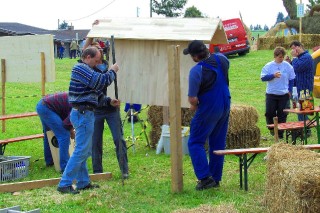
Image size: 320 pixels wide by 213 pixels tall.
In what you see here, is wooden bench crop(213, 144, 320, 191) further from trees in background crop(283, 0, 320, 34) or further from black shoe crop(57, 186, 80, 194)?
trees in background crop(283, 0, 320, 34)

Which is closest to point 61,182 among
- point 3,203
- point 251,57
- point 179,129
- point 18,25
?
point 3,203

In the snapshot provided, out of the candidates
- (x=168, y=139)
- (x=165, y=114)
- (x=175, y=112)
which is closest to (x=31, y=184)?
(x=175, y=112)

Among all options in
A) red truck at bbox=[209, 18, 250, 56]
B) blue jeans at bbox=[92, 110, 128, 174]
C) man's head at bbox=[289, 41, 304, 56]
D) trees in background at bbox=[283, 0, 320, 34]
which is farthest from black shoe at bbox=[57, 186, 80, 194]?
trees in background at bbox=[283, 0, 320, 34]

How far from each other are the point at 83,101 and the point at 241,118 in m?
4.06

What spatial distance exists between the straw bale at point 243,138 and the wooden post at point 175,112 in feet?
11.2

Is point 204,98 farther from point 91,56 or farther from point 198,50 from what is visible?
point 91,56

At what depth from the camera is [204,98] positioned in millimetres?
8023

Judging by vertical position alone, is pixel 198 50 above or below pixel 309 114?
above

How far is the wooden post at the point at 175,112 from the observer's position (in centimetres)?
787

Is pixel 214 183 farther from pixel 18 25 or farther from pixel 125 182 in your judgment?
pixel 18 25

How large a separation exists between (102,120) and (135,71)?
43.3 inches

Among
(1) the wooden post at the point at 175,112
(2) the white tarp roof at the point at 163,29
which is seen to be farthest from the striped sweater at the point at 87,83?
(2) the white tarp roof at the point at 163,29

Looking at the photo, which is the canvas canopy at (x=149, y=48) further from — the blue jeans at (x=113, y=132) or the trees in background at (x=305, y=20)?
the trees in background at (x=305, y=20)

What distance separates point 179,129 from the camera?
7969 millimetres
